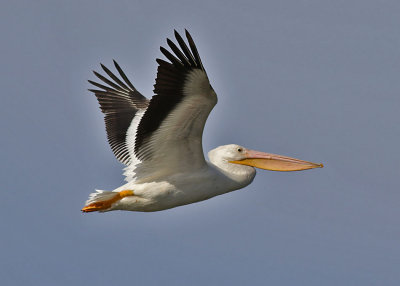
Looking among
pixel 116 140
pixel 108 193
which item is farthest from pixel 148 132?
pixel 116 140

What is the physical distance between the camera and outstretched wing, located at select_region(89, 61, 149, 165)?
1153 centimetres

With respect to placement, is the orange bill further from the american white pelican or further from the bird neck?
the bird neck

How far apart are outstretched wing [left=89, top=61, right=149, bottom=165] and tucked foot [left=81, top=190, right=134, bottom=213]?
3.15 feet

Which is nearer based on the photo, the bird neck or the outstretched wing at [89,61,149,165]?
the bird neck

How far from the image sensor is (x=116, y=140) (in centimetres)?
1168

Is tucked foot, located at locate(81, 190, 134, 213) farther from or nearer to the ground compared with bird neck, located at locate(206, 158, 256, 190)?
nearer to the ground

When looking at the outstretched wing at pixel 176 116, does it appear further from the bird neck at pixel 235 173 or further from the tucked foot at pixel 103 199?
the bird neck at pixel 235 173

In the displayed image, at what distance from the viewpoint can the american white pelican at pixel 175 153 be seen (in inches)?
360

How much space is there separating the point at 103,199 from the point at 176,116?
1728mm

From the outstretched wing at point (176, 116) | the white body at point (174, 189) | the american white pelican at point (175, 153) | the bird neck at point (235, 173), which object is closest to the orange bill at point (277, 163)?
the american white pelican at point (175, 153)

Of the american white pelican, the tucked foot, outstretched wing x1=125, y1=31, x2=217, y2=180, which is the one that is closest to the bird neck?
the american white pelican

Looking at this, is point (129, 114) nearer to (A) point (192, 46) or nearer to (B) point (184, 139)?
(B) point (184, 139)

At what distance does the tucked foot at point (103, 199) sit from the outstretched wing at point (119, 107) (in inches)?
37.8

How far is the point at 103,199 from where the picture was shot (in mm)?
10375
